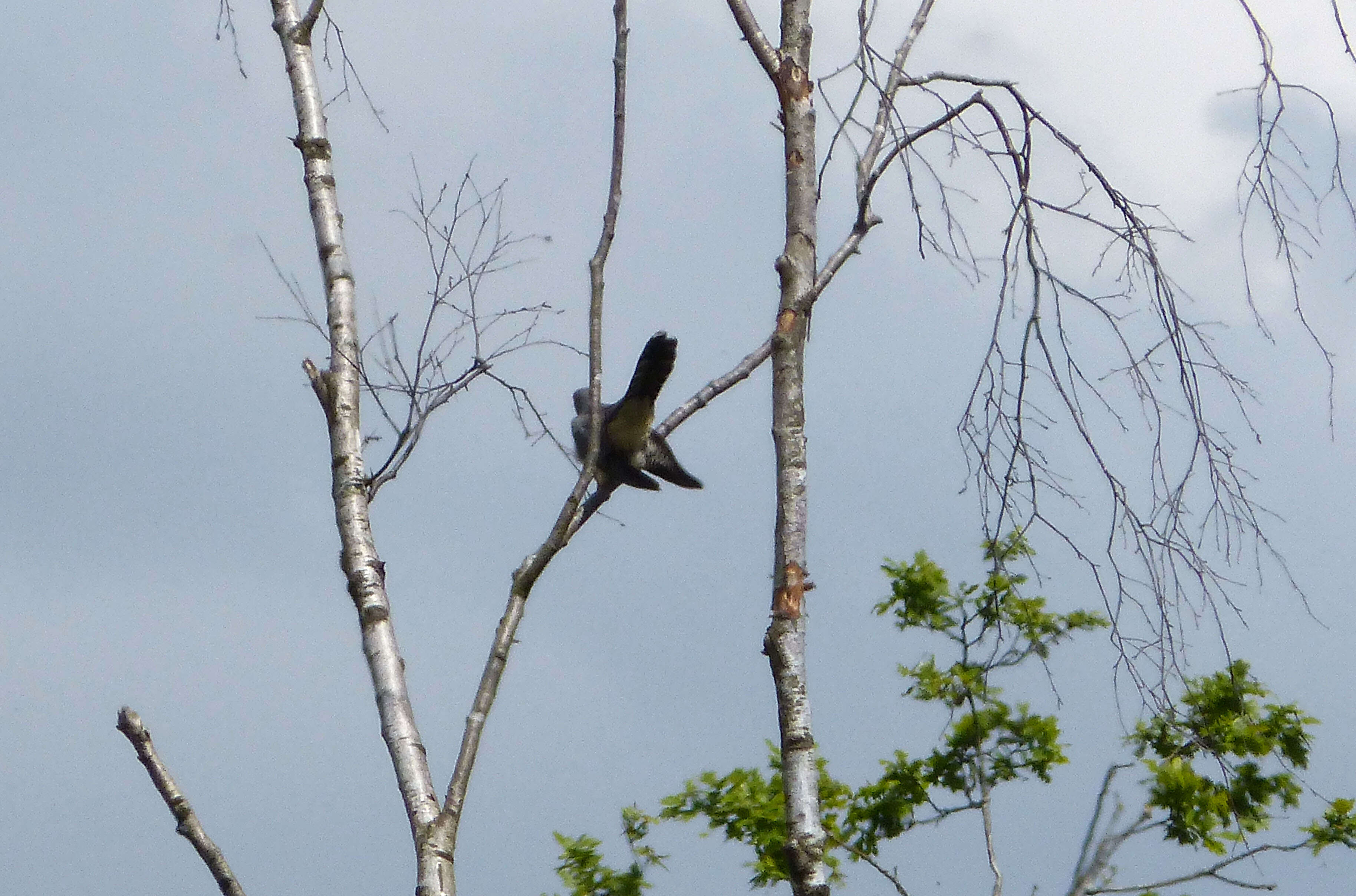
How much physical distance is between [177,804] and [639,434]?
2470 mm

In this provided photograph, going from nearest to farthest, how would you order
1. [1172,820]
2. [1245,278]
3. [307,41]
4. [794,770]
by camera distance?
[794,770] → [1245,278] → [307,41] → [1172,820]

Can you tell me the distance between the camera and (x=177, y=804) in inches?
117

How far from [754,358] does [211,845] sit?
189 centimetres

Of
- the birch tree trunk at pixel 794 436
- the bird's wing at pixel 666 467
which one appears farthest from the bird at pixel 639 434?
the birch tree trunk at pixel 794 436

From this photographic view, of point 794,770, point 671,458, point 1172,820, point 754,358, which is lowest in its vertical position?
point 794,770

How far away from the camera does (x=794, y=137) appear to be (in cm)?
351

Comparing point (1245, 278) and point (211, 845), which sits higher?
point (1245, 278)

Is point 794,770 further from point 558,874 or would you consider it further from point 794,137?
point 558,874

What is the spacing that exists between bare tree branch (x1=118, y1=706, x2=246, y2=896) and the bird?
4.30 feet

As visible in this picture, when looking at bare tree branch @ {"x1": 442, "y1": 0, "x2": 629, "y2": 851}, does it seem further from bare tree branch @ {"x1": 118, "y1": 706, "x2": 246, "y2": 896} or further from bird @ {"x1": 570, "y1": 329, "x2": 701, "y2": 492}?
bare tree branch @ {"x1": 118, "y1": 706, "x2": 246, "y2": 896}

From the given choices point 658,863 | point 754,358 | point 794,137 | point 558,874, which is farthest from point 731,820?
point 794,137

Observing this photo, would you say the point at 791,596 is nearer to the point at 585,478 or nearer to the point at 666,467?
the point at 585,478

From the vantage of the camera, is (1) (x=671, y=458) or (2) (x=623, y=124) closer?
(2) (x=623, y=124)

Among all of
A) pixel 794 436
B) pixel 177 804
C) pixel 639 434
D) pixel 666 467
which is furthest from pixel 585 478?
pixel 666 467
